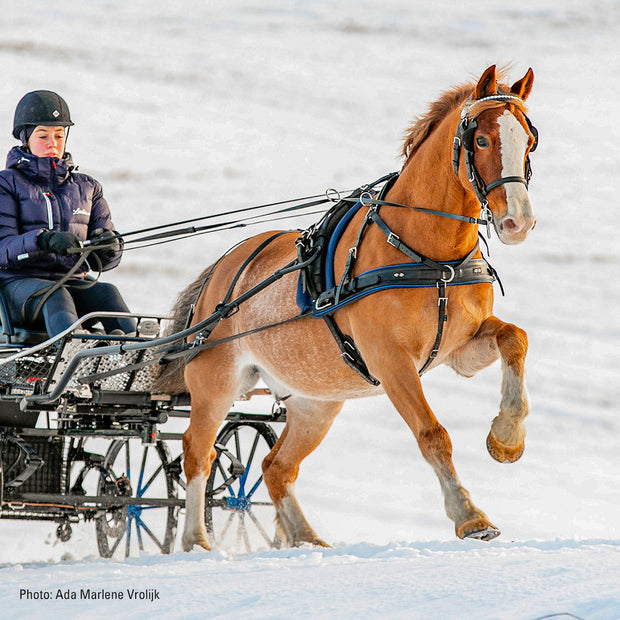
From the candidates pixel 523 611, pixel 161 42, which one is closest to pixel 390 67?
pixel 161 42

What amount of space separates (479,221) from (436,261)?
245 mm

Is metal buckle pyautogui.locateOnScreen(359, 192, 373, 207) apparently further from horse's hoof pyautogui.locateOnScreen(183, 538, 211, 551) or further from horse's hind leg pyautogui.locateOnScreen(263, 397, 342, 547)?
horse's hoof pyautogui.locateOnScreen(183, 538, 211, 551)

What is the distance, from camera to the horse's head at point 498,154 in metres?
3.62

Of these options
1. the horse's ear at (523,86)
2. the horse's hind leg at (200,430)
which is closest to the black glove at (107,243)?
the horse's hind leg at (200,430)

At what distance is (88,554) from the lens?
6.02m

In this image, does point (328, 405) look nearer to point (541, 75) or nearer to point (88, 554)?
point (88, 554)

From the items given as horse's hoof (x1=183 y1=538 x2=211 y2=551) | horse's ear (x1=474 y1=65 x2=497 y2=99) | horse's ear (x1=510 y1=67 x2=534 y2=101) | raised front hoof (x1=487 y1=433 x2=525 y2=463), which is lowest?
horse's hoof (x1=183 y1=538 x2=211 y2=551)

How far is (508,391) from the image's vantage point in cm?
391

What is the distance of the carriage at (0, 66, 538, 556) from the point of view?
12.8 feet

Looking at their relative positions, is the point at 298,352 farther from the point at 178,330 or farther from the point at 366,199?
the point at 178,330

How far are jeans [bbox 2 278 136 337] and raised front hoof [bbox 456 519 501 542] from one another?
2.31m

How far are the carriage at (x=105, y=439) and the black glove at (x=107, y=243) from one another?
1.20ft

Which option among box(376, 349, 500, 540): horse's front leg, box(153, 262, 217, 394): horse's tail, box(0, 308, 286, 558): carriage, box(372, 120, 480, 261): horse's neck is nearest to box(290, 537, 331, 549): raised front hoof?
box(0, 308, 286, 558): carriage

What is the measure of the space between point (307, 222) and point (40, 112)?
795 cm
